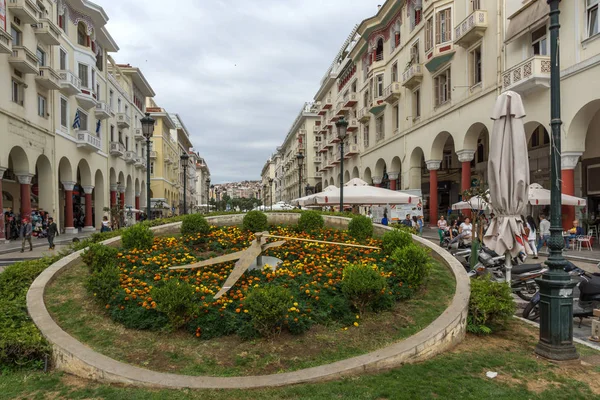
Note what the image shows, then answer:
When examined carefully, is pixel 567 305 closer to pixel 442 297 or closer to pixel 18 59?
pixel 442 297

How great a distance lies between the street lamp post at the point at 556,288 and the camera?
16.7ft

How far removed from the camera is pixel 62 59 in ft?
89.6

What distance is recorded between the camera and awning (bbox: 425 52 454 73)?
23.6 m

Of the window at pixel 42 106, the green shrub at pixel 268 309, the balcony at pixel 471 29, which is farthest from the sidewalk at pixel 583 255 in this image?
the window at pixel 42 106

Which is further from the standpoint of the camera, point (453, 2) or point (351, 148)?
point (351, 148)

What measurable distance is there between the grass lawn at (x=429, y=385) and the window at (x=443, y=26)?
22.3 meters

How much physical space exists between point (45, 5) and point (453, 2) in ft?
79.6

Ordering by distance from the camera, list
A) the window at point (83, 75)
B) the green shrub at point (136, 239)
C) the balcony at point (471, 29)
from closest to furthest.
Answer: the green shrub at point (136, 239), the balcony at point (471, 29), the window at point (83, 75)

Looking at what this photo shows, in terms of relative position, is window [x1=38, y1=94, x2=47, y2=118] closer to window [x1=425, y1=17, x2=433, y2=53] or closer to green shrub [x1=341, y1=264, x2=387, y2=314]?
window [x1=425, y1=17, x2=433, y2=53]

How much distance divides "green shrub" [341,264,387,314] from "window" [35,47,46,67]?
26.0 meters

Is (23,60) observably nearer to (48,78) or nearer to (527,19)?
(48,78)

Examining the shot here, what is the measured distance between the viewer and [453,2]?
76.0 ft

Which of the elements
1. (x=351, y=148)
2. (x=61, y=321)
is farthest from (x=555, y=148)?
(x=351, y=148)

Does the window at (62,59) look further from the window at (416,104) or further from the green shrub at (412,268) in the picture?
the green shrub at (412,268)
